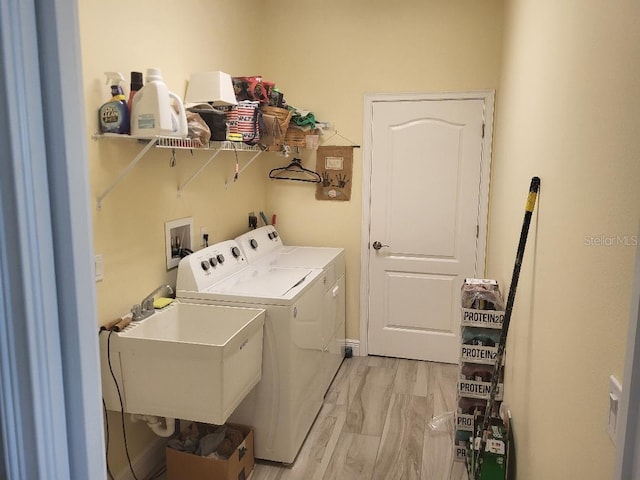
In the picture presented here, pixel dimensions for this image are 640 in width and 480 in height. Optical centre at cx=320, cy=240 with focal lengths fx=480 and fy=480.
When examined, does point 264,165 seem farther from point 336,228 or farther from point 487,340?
point 487,340

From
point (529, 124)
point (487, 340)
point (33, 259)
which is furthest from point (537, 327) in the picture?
point (33, 259)

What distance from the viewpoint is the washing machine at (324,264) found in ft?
10.5

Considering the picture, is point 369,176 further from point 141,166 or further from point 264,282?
point 141,166

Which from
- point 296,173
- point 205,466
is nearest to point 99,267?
point 205,466

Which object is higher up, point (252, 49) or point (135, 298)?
point (252, 49)

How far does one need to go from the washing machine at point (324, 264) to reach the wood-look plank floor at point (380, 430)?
227mm

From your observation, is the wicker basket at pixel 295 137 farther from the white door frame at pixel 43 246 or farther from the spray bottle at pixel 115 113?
the white door frame at pixel 43 246

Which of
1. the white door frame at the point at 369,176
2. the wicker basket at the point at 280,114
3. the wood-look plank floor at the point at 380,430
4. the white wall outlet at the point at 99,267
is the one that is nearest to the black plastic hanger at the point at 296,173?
the white door frame at the point at 369,176

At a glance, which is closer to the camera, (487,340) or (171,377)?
(171,377)

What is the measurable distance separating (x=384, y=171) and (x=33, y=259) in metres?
3.22

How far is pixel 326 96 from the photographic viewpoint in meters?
3.79

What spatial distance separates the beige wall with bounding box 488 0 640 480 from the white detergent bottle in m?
1.48

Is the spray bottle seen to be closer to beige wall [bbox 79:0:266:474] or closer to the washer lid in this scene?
beige wall [bbox 79:0:266:474]

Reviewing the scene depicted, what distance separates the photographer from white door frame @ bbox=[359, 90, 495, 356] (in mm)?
3535
